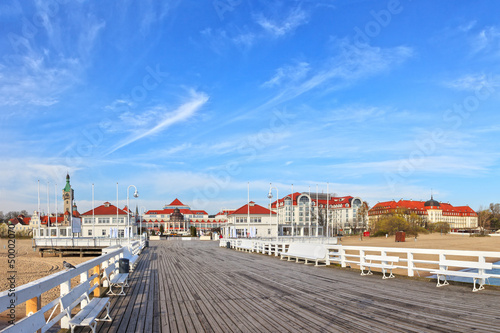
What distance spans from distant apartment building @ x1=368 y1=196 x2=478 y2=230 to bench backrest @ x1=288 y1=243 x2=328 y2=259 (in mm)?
116314

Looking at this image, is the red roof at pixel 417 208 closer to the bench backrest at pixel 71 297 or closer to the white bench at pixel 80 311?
the white bench at pixel 80 311

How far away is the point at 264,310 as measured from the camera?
26.7 feet

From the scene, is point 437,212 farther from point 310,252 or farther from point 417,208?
point 310,252

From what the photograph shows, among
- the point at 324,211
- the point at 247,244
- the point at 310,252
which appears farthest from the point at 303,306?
the point at 324,211

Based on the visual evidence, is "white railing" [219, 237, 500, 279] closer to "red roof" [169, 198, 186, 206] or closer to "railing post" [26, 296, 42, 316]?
"railing post" [26, 296, 42, 316]

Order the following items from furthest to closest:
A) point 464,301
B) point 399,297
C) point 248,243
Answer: point 248,243 → point 399,297 → point 464,301

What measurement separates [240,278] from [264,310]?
5.63 metres

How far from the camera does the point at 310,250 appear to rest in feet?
61.5

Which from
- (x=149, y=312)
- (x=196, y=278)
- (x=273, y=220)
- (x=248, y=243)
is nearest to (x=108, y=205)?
(x=273, y=220)

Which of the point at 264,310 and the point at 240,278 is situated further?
the point at 240,278

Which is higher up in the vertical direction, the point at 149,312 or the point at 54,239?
the point at 149,312

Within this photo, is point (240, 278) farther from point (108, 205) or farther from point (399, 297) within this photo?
point (108, 205)

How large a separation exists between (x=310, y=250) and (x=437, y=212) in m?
150

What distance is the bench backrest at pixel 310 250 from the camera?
58.2ft
